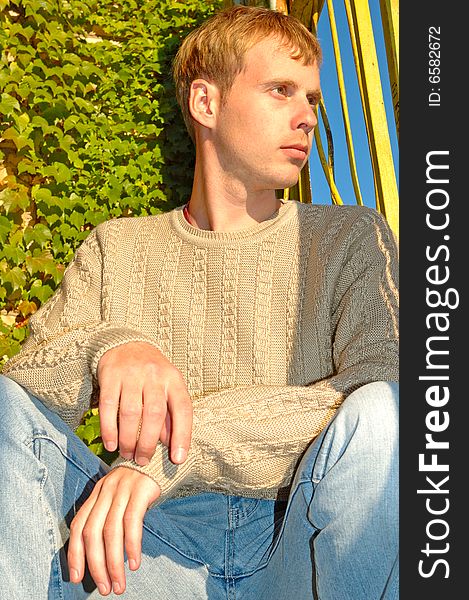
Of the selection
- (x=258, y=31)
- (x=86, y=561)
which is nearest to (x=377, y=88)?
(x=258, y=31)

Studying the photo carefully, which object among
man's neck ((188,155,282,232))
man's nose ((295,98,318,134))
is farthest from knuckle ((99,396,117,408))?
man's nose ((295,98,318,134))

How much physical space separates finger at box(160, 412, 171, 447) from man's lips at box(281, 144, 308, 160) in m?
0.77

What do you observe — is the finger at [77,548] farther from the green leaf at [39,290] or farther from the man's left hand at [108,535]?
the green leaf at [39,290]

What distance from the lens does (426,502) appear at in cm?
84

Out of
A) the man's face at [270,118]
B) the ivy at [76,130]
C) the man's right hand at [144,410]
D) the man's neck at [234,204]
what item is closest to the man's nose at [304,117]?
the man's face at [270,118]

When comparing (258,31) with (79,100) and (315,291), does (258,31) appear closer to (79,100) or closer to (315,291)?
(315,291)

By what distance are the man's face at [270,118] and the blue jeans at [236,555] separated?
0.75 m

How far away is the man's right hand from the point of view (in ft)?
3.23

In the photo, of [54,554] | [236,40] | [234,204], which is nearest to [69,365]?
[54,554]

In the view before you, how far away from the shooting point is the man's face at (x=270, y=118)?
1615mm

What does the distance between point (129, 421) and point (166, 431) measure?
56mm

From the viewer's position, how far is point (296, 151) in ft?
5.31

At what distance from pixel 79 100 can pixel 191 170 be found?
0.53m

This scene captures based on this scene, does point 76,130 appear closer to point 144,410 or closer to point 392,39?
point 392,39
